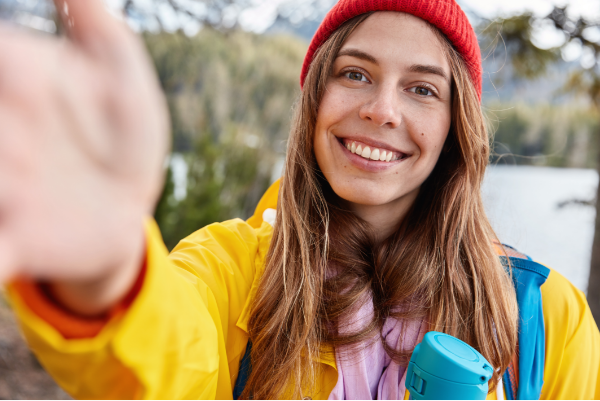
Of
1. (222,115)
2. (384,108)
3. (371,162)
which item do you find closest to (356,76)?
(384,108)

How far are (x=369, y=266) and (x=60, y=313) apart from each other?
1090 mm

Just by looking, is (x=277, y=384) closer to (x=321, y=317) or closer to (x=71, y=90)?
(x=321, y=317)

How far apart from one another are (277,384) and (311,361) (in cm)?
13

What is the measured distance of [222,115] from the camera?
34.1 ft

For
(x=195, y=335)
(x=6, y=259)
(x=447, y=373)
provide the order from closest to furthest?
(x=6, y=259), (x=195, y=335), (x=447, y=373)

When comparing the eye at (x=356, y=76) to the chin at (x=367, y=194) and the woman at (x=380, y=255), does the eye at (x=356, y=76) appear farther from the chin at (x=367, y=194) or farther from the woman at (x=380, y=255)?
the chin at (x=367, y=194)

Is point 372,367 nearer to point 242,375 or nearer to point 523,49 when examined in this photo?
point 242,375

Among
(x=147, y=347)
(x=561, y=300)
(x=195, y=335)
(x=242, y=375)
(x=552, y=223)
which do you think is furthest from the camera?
(x=552, y=223)

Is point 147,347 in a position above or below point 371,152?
below

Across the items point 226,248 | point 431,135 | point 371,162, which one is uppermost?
point 431,135

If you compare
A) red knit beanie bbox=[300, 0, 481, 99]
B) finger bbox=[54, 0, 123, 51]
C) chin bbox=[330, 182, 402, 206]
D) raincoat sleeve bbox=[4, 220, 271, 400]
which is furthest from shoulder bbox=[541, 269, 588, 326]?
finger bbox=[54, 0, 123, 51]

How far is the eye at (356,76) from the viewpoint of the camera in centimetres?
143

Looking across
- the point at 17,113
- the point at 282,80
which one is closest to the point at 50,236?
the point at 17,113

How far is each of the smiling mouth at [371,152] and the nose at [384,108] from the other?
89mm
